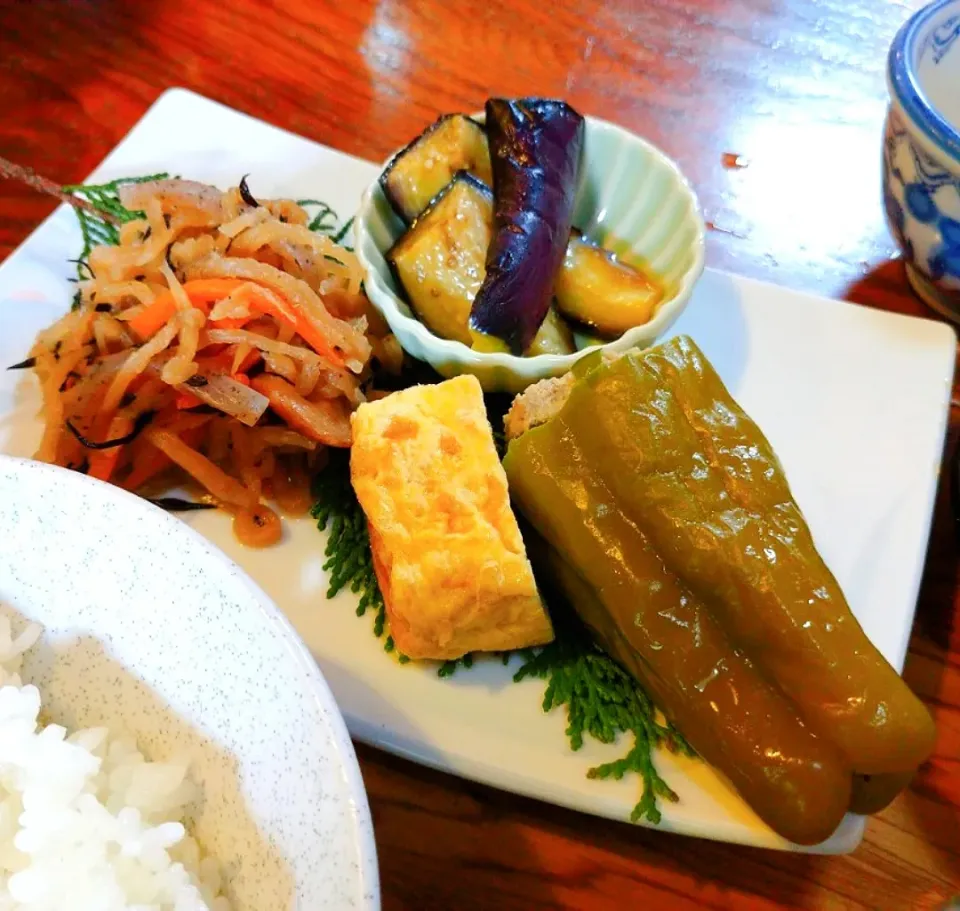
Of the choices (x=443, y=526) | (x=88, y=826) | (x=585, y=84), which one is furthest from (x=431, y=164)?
(x=88, y=826)

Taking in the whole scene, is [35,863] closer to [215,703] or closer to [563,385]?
[215,703]

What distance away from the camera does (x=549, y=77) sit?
299 centimetres

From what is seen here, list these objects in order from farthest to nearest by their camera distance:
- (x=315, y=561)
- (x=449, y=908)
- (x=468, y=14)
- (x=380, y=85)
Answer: (x=468, y=14) → (x=380, y=85) → (x=315, y=561) → (x=449, y=908)

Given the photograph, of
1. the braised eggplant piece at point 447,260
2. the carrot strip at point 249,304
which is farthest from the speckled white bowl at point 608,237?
the carrot strip at point 249,304

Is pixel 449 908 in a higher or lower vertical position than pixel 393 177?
lower

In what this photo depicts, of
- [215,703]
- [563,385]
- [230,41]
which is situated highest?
[563,385]

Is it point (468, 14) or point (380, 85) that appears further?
point (468, 14)

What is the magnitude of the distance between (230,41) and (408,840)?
2.80 metres

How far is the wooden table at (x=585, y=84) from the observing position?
98.5 inches

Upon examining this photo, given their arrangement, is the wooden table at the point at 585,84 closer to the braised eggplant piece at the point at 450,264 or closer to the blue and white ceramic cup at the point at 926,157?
the blue and white ceramic cup at the point at 926,157

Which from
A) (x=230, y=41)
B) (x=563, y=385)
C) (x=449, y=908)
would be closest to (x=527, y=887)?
(x=449, y=908)

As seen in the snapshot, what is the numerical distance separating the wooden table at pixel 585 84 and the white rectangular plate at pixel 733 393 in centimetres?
20

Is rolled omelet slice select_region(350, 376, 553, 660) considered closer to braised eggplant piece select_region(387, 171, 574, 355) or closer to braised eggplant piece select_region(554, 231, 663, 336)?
braised eggplant piece select_region(387, 171, 574, 355)

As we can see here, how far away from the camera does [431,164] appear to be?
2010 mm
